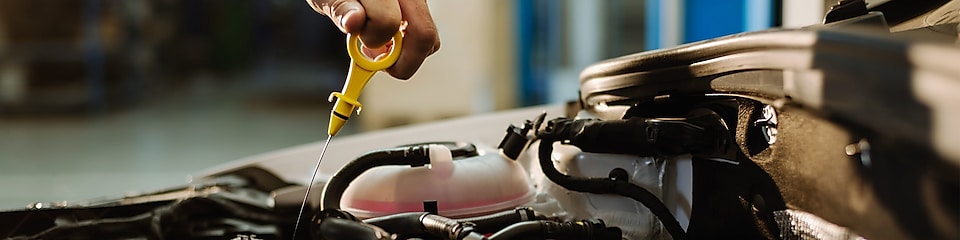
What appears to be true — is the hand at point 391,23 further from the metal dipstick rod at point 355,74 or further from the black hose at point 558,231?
the black hose at point 558,231

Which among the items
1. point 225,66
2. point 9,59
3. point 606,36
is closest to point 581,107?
point 606,36

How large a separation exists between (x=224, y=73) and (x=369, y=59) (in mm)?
6932

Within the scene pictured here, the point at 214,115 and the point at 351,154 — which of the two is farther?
the point at 214,115

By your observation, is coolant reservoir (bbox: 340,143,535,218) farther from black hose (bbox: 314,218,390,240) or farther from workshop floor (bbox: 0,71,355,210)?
workshop floor (bbox: 0,71,355,210)

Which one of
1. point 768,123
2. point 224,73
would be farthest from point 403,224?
point 224,73

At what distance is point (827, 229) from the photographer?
1.44 feet

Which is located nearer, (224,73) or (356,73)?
(356,73)

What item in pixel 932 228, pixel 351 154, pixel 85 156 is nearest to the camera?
pixel 932 228

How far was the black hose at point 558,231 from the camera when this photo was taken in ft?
1.61

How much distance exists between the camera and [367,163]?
62cm

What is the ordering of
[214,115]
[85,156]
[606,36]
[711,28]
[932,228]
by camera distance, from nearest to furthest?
[932,228] → [711,28] → [85,156] → [606,36] → [214,115]

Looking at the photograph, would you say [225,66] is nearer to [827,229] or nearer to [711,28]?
[711,28]

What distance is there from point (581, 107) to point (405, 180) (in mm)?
195

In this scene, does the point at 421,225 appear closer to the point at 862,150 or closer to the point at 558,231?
the point at 558,231
